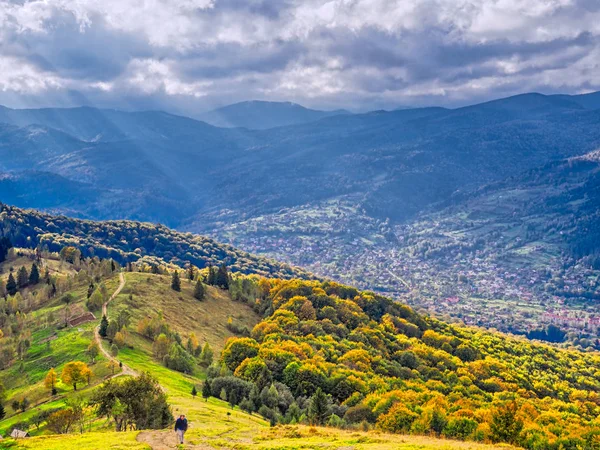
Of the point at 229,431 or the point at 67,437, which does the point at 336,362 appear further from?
the point at 67,437

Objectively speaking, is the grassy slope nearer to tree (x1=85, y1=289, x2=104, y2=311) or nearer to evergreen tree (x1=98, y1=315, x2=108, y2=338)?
tree (x1=85, y1=289, x2=104, y2=311)

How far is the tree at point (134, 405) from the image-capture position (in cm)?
7056

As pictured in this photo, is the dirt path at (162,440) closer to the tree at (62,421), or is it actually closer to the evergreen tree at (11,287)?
the tree at (62,421)

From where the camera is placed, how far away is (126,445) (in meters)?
51.8

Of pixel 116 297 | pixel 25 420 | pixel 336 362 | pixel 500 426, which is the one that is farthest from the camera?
pixel 116 297

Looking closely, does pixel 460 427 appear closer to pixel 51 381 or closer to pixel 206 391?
pixel 206 391

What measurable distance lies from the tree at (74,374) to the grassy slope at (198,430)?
5.94m

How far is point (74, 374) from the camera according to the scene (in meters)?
97.4

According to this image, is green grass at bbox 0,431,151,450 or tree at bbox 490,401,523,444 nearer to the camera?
green grass at bbox 0,431,151,450

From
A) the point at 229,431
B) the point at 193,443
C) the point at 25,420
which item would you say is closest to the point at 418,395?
the point at 229,431

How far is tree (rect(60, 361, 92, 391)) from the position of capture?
97000 mm

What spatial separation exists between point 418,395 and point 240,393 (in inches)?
1468

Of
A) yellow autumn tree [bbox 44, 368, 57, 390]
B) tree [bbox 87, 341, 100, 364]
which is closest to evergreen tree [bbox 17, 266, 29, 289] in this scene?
tree [bbox 87, 341, 100, 364]

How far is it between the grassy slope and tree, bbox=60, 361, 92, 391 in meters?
5.94
